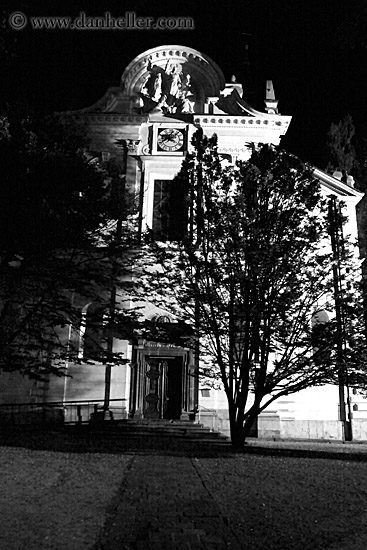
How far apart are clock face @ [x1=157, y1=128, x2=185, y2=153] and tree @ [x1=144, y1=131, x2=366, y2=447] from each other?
854 centimetres

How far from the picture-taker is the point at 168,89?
24219mm

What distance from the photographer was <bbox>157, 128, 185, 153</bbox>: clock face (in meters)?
23.2

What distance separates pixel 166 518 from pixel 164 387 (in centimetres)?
1514

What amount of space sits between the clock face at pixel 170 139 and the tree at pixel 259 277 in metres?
8.54

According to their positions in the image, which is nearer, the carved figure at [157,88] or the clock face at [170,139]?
the clock face at [170,139]

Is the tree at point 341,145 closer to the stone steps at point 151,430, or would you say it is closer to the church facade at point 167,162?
the church facade at point 167,162

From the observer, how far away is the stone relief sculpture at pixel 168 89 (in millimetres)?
23891

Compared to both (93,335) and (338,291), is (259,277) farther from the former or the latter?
(93,335)

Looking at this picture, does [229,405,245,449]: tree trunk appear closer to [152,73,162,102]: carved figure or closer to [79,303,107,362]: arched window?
[79,303,107,362]: arched window

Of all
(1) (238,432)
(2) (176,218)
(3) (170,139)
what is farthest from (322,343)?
(3) (170,139)

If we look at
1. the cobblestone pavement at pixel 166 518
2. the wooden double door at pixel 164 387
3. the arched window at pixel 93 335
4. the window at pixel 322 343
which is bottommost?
the cobblestone pavement at pixel 166 518

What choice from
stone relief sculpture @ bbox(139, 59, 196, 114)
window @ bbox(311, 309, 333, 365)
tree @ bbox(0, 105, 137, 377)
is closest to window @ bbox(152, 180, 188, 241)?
tree @ bbox(0, 105, 137, 377)

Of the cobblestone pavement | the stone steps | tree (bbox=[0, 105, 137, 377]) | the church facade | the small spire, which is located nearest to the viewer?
the cobblestone pavement

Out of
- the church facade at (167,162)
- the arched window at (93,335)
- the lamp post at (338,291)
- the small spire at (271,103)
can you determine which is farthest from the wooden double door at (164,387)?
the small spire at (271,103)
